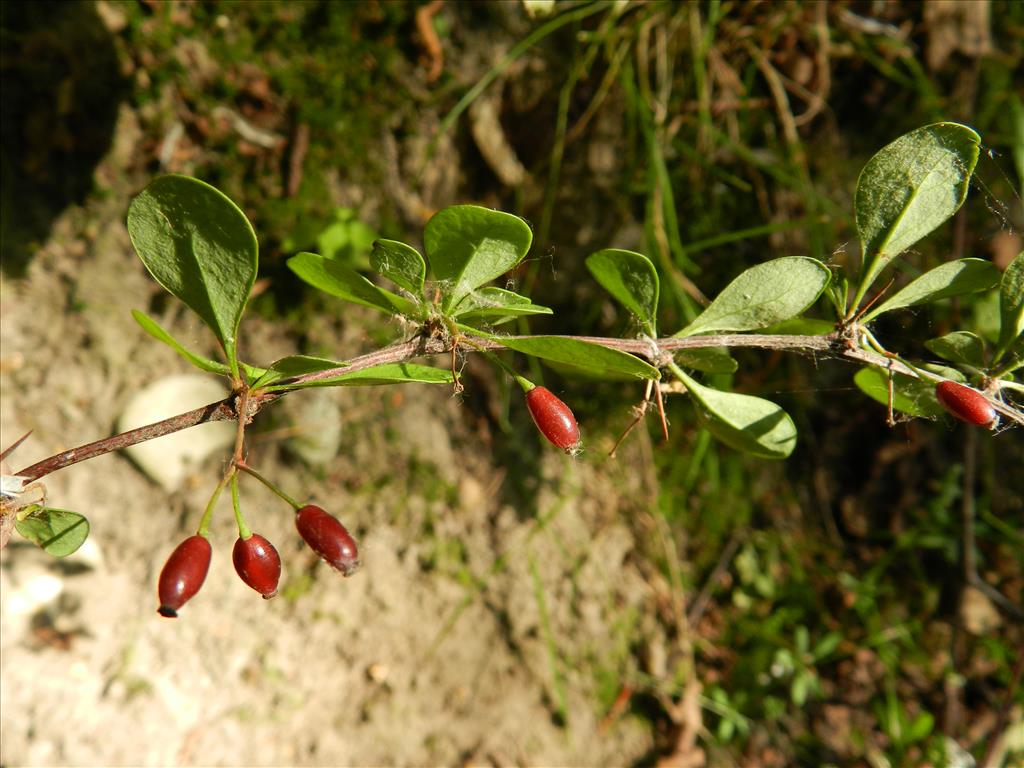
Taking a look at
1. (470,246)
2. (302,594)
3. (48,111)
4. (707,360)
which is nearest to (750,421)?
(707,360)

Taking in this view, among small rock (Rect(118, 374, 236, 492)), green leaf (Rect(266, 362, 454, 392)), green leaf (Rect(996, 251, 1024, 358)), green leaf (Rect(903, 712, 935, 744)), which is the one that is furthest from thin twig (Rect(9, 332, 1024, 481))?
green leaf (Rect(903, 712, 935, 744))

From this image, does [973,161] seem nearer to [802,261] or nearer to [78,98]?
[802,261]

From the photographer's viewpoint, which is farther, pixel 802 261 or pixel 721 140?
pixel 721 140

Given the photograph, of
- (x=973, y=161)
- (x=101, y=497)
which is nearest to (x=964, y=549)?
(x=973, y=161)

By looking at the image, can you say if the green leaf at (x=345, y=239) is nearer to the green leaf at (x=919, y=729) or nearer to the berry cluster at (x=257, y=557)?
the berry cluster at (x=257, y=557)

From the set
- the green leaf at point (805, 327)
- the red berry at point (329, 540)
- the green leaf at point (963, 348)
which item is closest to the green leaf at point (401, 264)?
the red berry at point (329, 540)

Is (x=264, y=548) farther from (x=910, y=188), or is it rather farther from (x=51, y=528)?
(x=910, y=188)
